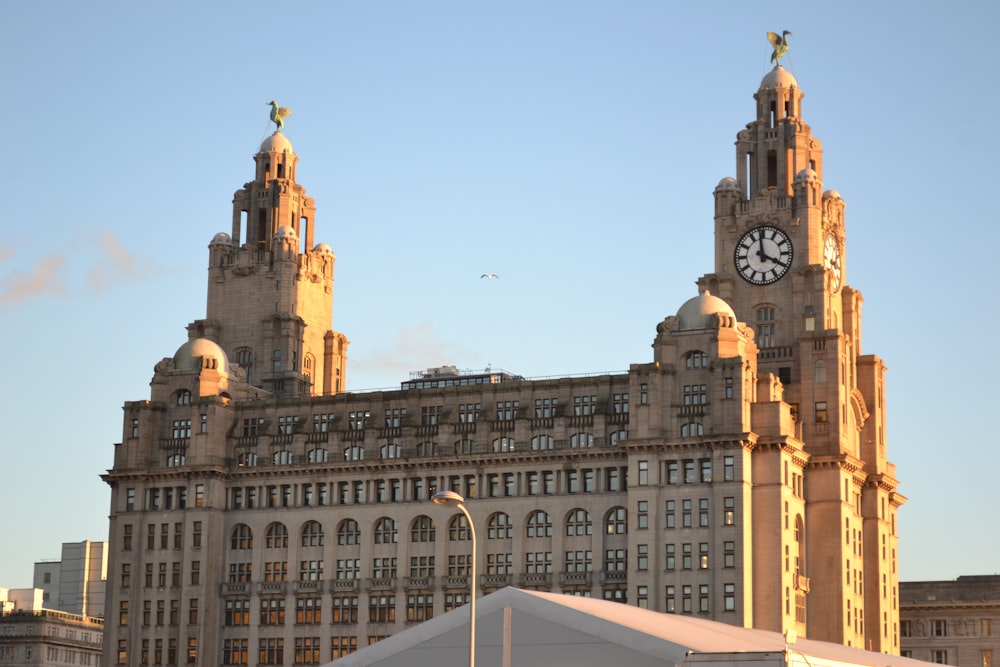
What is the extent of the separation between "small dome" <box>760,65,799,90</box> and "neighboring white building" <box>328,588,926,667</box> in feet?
326

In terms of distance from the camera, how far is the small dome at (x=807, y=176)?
18050cm

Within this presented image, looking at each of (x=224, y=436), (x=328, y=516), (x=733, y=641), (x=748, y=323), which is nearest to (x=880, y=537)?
(x=748, y=323)

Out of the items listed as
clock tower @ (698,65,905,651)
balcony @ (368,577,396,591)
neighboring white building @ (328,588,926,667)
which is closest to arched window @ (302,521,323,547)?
balcony @ (368,577,396,591)

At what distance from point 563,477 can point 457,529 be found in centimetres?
1200

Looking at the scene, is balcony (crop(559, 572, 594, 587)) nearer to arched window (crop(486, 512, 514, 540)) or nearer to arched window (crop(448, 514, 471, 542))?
arched window (crop(486, 512, 514, 540))

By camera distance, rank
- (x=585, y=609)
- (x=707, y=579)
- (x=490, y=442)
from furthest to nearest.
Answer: (x=490, y=442)
(x=707, y=579)
(x=585, y=609)

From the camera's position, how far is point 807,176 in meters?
181

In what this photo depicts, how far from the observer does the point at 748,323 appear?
590 feet

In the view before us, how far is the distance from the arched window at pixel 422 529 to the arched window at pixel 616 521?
17.6 m

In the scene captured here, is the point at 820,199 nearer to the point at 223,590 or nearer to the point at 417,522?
the point at 417,522

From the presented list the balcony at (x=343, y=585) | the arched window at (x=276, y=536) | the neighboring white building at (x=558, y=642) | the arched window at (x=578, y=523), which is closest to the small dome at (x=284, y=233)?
the arched window at (x=276, y=536)

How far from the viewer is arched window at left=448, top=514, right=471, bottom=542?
564 ft

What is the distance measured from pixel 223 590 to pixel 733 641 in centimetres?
8840

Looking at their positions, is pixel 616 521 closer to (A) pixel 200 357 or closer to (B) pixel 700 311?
(B) pixel 700 311
